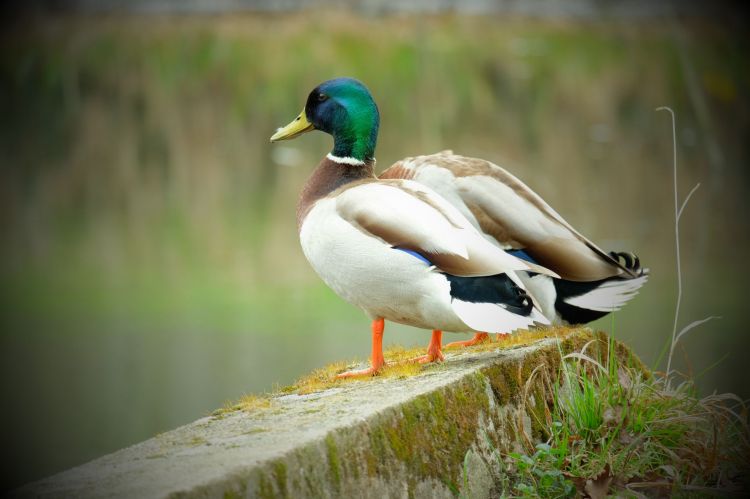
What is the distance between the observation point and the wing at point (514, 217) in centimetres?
357

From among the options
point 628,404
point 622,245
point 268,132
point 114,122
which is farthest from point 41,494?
point 114,122

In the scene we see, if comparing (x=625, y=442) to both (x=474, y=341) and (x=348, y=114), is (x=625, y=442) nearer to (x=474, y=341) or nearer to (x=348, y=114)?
(x=474, y=341)

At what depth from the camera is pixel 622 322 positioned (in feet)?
34.7

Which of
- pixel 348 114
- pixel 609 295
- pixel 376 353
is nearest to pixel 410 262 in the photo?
pixel 376 353

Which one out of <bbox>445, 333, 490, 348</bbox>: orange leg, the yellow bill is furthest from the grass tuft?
the yellow bill

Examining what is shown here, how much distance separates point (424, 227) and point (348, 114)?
729 mm

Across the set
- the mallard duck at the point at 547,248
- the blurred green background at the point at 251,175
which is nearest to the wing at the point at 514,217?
the mallard duck at the point at 547,248

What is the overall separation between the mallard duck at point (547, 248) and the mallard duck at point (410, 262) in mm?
566

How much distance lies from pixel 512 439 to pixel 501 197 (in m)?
1.16

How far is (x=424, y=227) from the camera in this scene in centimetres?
296

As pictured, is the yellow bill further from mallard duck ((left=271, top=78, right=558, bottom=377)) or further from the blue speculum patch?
the blue speculum patch

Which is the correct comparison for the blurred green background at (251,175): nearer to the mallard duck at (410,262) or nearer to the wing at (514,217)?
the wing at (514,217)

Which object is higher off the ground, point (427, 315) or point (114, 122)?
point (114, 122)

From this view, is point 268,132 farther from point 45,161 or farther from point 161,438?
point 161,438
